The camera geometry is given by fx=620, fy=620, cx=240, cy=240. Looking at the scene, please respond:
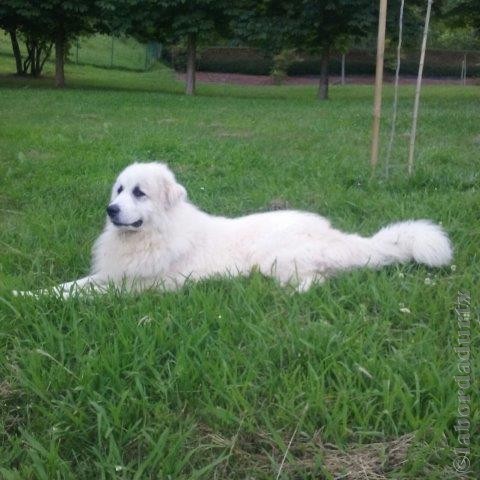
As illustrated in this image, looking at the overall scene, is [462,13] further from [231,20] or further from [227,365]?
[227,365]

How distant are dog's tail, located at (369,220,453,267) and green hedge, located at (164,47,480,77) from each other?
1457 inches

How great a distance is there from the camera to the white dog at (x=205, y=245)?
11.7 ft

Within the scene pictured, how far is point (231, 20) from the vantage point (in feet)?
77.0

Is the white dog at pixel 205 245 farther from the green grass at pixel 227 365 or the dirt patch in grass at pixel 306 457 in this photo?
the dirt patch in grass at pixel 306 457

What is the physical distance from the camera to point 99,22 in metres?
24.5

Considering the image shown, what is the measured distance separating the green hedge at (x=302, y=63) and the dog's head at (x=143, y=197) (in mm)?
37024

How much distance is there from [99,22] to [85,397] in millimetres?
24513

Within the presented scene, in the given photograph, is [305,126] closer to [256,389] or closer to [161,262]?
[161,262]

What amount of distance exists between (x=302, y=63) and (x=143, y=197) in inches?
1506

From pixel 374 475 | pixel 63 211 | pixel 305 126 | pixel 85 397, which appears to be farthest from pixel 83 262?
pixel 305 126

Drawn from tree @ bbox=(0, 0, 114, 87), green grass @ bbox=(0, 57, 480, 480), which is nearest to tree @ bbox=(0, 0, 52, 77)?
tree @ bbox=(0, 0, 114, 87)

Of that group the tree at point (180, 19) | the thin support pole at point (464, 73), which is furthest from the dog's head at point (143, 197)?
the thin support pole at point (464, 73)

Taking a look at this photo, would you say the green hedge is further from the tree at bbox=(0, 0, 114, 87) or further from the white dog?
the white dog

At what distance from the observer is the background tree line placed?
22.0 metres
